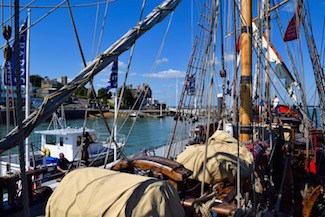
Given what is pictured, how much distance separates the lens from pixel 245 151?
152 inches

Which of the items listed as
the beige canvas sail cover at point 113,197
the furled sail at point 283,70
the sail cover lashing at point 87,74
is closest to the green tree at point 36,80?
the furled sail at point 283,70

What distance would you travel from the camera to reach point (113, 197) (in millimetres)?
1827

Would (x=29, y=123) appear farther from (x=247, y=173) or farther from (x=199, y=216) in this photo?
(x=247, y=173)

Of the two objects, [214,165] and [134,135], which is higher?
[214,165]

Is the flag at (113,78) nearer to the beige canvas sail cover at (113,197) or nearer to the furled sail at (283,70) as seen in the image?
the furled sail at (283,70)

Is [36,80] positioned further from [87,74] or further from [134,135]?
[87,74]

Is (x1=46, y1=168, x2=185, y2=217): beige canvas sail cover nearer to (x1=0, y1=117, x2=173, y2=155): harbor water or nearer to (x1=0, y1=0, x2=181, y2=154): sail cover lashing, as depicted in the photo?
(x1=0, y1=0, x2=181, y2=154): sail cover lashing

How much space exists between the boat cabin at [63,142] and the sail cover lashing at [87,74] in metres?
13.7

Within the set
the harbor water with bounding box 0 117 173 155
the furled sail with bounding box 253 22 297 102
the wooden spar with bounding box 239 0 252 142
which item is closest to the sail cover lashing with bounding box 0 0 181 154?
the wooden spar with bounding box 239 0 252 142

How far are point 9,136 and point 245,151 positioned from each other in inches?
122

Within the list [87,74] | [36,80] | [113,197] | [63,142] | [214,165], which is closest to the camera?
[113,197]

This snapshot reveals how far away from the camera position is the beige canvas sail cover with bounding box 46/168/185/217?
1.77 metres

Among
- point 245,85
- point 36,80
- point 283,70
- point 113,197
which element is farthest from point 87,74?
point 36,80

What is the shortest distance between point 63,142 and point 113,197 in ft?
48.6
